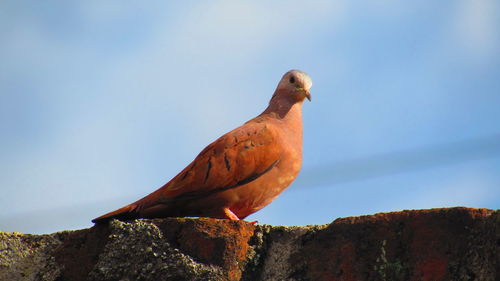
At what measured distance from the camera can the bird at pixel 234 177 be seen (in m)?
3.82

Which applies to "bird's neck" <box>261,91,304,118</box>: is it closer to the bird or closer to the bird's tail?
the bird

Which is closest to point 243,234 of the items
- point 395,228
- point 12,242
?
point 395,228

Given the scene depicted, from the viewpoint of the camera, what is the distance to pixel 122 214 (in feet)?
11.8

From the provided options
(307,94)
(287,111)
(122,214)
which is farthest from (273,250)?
(307,94)

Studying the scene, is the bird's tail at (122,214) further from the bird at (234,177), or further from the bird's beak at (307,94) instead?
the bird's beak at (307,94)

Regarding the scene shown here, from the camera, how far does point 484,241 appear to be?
280 centimetres

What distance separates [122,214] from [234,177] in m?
0.67

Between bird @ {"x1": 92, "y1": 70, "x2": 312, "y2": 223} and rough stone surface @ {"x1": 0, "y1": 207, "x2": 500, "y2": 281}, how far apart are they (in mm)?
242

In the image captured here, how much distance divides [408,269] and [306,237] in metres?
0.49

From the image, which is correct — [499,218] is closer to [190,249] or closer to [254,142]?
[190,249]

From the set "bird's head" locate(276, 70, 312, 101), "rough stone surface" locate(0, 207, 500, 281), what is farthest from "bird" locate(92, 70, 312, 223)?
"bird's head" locate(276, 70, 312, 101)

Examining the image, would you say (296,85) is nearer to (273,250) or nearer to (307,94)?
(307,94)

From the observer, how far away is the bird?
12.5ft

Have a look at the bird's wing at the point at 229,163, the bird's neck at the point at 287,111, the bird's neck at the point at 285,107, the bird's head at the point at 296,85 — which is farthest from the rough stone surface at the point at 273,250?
the bird's head at the point at 296,85
